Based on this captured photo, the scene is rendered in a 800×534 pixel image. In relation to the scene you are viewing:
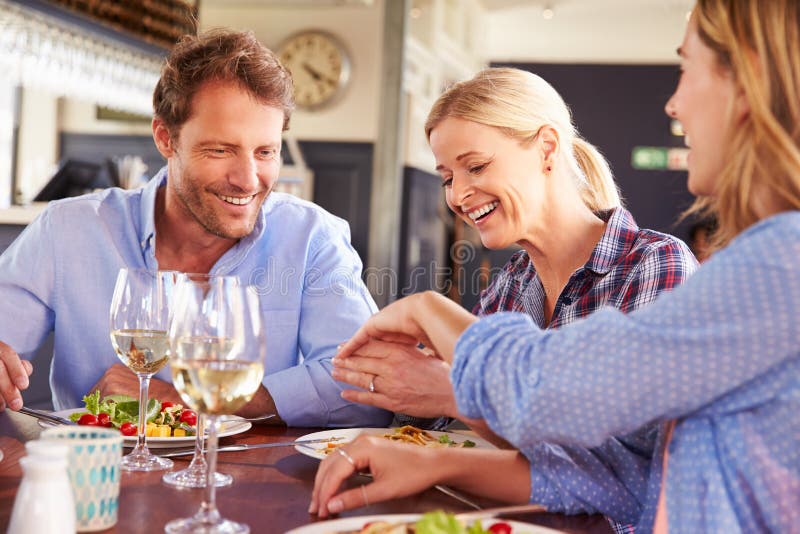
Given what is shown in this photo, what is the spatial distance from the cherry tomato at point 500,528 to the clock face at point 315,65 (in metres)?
5.71

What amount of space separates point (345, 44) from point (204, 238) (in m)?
4.54

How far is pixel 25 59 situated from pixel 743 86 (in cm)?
406

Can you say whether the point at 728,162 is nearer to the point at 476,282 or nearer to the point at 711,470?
the point at 711,470

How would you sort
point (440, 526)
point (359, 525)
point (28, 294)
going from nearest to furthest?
1. point (440, 526)
2. point (359, 525)
3. point (28, 294)

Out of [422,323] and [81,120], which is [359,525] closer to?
[422,323]

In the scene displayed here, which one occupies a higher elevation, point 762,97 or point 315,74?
point 315,74

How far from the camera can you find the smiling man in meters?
1.89

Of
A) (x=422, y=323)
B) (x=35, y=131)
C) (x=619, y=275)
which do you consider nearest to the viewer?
(x=422, y=323)

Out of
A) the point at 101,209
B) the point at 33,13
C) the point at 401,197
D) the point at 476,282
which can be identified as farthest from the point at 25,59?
the point at 476,282

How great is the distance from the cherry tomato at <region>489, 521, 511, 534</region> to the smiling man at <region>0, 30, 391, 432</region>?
34.9 inches

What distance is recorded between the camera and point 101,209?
6.65ft

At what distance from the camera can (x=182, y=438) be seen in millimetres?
1303

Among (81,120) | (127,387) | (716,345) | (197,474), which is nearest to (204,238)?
(127,387)

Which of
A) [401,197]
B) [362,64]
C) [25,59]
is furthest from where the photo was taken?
[401,197]
